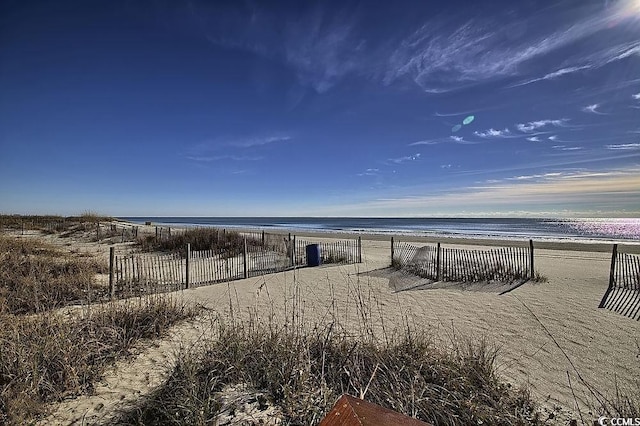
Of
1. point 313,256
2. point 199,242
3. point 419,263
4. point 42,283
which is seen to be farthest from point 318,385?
point 199,242

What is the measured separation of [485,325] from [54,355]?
7469mm

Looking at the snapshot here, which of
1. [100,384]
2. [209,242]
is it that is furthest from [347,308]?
[209,242]

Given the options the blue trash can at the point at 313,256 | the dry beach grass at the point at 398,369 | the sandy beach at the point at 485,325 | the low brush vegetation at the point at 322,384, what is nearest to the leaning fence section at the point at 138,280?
the sandy beach at the point at 485,325

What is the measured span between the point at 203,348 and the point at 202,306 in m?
3.53

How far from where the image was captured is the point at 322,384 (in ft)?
11.4

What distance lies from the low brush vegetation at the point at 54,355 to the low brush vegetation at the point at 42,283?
1.54 meters

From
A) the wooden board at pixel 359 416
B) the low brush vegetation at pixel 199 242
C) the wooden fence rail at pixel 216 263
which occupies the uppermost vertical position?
the wooden board at pixel 359 416

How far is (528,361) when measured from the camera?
5.23 m

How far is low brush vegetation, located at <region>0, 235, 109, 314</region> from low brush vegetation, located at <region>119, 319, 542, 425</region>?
403 centimetres

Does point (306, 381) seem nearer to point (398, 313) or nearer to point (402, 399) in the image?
point (402, 399)

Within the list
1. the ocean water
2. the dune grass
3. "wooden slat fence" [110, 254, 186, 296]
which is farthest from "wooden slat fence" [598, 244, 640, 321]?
the ocean water

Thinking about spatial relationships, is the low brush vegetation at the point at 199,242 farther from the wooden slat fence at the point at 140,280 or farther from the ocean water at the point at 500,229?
the ocean water at the point at 500,229

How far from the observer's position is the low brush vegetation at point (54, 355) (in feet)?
11.2

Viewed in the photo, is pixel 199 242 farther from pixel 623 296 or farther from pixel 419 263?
pixel 623 296
